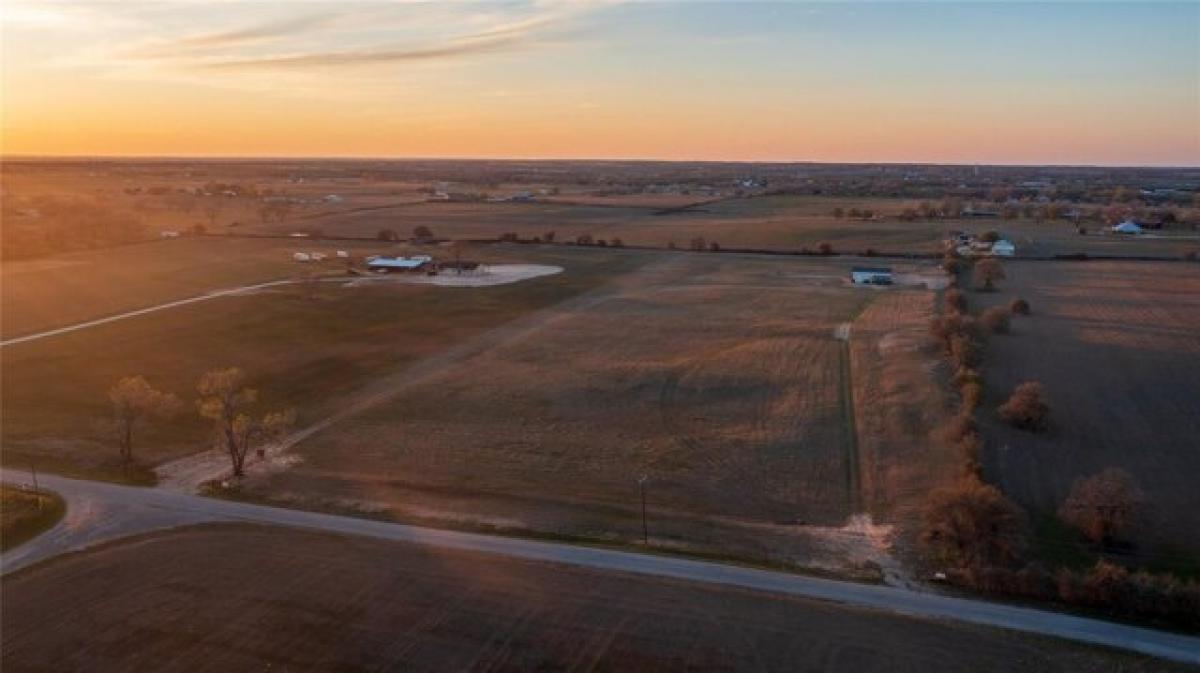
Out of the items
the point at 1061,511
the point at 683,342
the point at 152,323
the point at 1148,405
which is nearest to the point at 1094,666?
the point at 1061,511

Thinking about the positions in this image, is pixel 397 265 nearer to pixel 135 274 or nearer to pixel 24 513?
pixel 135 274

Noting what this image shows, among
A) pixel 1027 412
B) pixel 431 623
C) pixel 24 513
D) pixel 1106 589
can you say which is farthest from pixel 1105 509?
pixel 24 513

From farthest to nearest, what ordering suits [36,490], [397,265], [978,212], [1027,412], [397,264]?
[978,212] < [397,264] < [397,265] < [1027,412] < [36,490]

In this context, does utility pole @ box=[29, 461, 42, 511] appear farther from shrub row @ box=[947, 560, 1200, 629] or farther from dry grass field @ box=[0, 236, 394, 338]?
shrub row @ box=[947, 560, 1200, 629]

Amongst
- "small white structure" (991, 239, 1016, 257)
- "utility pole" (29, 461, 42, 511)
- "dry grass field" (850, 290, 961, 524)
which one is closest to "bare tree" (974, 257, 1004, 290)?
"dry grass field" (850, 290, 961, 524)

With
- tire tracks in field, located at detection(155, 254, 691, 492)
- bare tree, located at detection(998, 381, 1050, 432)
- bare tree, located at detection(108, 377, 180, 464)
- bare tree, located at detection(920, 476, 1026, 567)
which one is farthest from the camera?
bare tree, located at detection(998, 381, 1050, 432)

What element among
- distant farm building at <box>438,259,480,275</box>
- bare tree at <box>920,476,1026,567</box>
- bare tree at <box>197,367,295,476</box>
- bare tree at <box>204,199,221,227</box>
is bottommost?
bare tree at <box>920,476,1026,567</box>

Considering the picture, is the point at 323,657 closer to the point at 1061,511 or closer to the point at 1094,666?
the point at 1094,666
